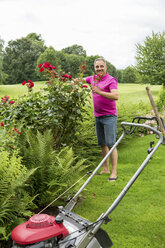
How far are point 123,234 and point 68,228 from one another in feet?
3.25

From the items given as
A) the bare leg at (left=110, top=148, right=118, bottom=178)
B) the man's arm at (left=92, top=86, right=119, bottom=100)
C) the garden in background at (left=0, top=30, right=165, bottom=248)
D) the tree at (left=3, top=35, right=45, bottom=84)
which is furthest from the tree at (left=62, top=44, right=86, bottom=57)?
the man's arm at (left=92, top=86, right=119, bottom=100)

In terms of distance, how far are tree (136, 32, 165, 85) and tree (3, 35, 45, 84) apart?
1800 centimetres

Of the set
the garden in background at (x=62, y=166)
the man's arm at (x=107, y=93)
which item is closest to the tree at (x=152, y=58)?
the garden in background at (x=62, y=166)

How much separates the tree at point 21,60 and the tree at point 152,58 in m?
18.0

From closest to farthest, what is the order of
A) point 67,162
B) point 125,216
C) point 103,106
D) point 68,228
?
1. point 68,228
2. point 125,216
3. point 67,162
4. point 103,106

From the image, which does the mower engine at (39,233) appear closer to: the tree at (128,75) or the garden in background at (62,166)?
the garden in background at (62,166)

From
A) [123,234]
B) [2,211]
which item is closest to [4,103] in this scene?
[2,211]

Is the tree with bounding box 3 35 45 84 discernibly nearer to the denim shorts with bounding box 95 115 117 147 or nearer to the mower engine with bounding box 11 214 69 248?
the denim shorts with bounding box 95 115 117 147

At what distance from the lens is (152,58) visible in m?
29.1

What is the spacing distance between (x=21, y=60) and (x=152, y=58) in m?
22.1

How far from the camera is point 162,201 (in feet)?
12.0

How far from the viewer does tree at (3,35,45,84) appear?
41.4m

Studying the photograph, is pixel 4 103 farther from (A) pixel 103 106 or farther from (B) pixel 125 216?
(B) pixel 125 216

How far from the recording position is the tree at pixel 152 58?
28108 millimetres
